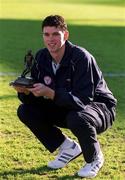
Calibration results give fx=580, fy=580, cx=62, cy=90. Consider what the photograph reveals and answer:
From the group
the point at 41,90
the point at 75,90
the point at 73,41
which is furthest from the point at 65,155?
the point at 73,41

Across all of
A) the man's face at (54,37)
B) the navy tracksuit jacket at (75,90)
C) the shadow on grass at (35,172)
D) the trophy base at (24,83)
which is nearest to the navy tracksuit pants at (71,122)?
the navy tracksuit jacket at (75,90)

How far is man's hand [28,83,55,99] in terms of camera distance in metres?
4.62

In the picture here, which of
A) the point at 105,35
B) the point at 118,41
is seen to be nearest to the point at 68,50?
the point at 118,41

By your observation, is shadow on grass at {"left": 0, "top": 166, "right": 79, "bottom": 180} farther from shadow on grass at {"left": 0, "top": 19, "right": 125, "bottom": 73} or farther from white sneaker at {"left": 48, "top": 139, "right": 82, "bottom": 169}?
shadow on grass at {"left": 0, "top": 19, "right": 125, "bottom": 73}

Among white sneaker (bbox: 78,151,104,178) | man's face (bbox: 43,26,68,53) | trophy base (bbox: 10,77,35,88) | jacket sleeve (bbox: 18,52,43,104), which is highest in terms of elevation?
man's face (bbox: 43,26,68,53)

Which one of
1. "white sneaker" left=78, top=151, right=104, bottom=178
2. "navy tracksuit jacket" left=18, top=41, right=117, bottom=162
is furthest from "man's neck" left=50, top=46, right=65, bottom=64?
"white sneaker" left=78, top=151, right=104, bottom=178

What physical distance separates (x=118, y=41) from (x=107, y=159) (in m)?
9.95

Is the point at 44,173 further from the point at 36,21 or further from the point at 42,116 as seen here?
the point at 36,21

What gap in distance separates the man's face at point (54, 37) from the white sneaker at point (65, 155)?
3.01 ft

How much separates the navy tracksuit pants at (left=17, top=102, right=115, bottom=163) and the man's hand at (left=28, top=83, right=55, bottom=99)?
0.85 ft

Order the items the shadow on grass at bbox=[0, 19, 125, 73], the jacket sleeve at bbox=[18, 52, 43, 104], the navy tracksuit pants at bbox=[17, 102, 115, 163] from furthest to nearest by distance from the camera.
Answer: the shadow on grass at bbox=[0, 19, 125, 73] < the jacket sleeve at bbox=[18, 52, 43, 104] < the navy tracksuit pants at bbox=[17, 102, 115, 163]

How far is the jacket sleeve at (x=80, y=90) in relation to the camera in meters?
4.75

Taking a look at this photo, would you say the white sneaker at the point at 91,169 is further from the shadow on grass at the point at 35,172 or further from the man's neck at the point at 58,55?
the man's neck at the point at 58,55

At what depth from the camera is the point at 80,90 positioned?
4.79m
